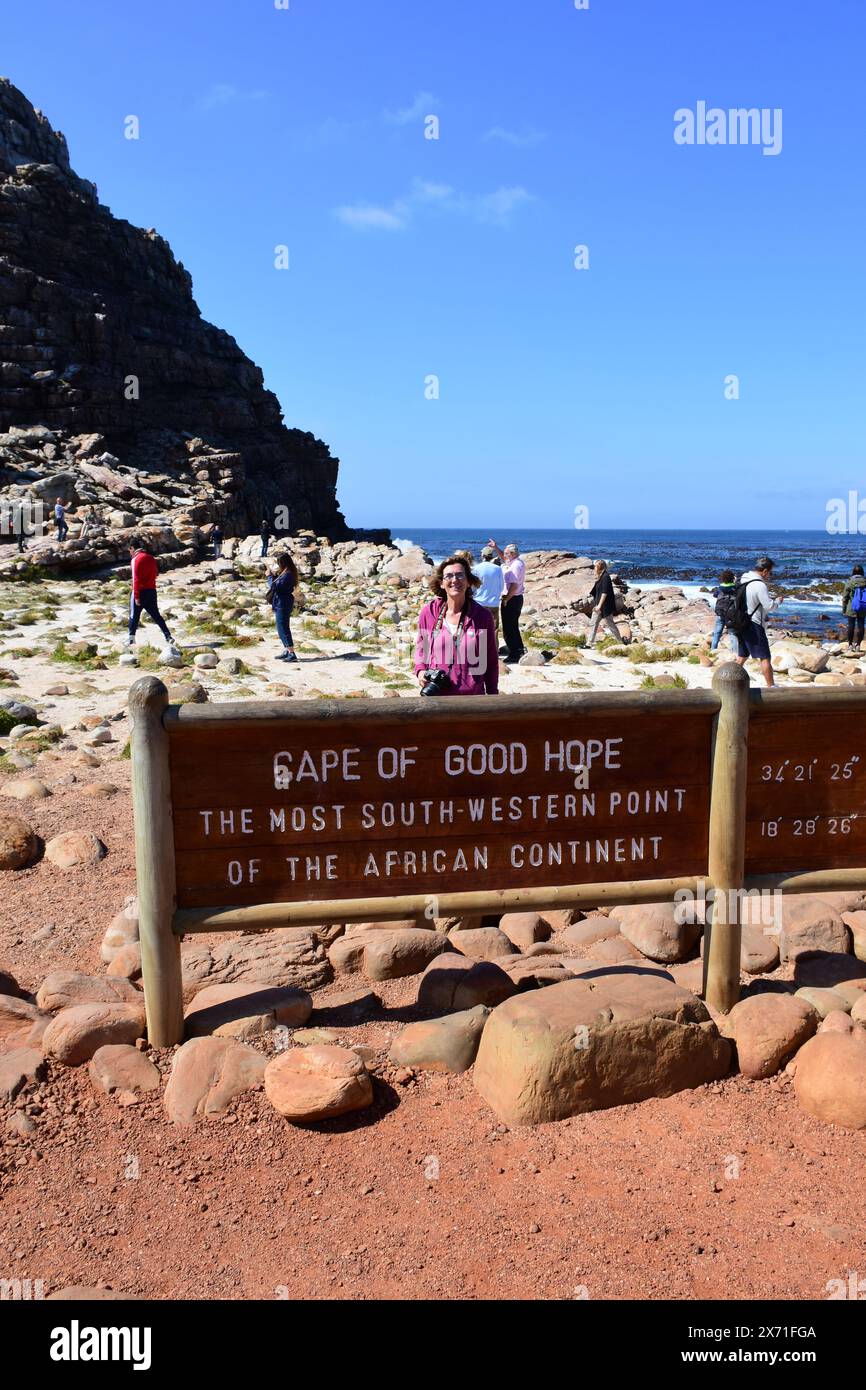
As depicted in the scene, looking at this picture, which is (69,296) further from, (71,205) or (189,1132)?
(189,1132)

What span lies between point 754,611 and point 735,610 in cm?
25

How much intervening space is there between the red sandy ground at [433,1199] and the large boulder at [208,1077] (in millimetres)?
75

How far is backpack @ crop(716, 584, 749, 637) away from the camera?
1235 centimetres

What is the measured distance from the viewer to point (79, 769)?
29.4ft

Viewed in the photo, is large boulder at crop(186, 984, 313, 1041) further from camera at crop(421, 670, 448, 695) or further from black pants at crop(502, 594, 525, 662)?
black pants at crop(502, 594, 525, 662)

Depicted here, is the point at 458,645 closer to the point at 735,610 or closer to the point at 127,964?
the point at 127,964

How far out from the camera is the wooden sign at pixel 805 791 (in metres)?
4.17

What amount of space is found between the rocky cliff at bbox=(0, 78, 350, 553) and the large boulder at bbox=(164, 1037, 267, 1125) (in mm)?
36874

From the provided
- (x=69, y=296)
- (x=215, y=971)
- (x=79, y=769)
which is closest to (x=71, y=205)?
(x=69, y=296)

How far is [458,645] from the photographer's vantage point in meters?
6.02

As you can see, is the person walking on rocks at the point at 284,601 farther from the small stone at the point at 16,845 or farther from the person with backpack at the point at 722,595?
the small stone at the point at 16,845

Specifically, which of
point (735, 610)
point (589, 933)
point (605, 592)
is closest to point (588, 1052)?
point (589, 933)

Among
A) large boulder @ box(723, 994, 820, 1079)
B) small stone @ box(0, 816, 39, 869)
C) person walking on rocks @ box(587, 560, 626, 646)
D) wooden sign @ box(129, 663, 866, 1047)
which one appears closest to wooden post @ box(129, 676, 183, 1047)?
wooden sign @ box(129, 663, 866, 1047)
